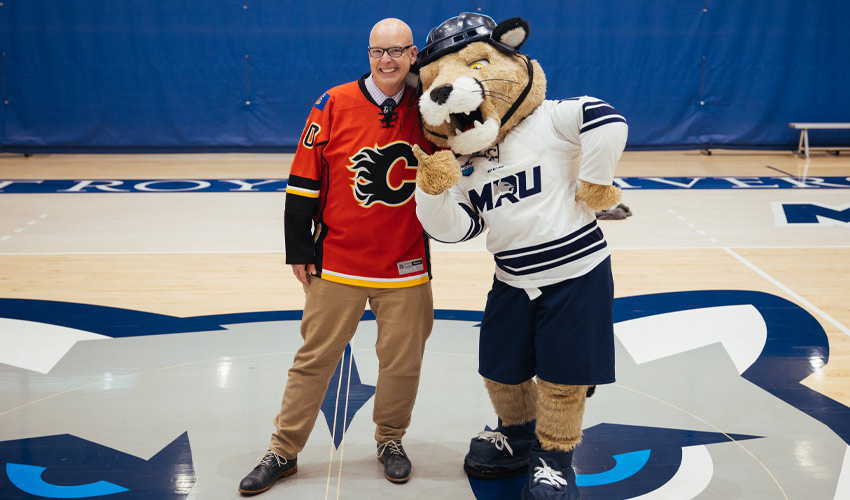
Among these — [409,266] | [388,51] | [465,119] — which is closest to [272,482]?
[409,266]

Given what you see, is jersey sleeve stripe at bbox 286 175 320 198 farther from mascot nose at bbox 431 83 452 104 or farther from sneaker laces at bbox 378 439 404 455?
sneaker laces at bbox 378 439 404 455

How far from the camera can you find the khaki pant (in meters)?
2.59

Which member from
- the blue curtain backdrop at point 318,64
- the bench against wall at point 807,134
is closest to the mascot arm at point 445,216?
the blue curtain backdrop at point 318,64

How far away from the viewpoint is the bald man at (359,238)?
250 centimetres

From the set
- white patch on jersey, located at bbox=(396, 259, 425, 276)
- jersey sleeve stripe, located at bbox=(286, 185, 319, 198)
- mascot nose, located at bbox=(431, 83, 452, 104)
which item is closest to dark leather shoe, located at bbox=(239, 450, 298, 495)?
white patch on jersey, located at bbox=(396, 259, 425, 276)

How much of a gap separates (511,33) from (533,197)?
1.65 feet

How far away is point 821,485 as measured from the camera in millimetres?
2672

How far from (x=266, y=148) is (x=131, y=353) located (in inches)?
261

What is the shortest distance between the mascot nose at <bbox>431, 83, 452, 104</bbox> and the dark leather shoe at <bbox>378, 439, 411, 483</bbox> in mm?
1222

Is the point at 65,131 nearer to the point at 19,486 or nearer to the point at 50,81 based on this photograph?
the point at 50,81

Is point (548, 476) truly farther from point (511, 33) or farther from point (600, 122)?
point (511, 33)

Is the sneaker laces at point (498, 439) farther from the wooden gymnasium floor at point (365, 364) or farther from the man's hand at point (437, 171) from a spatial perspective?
the man's hand at point (437, 171)

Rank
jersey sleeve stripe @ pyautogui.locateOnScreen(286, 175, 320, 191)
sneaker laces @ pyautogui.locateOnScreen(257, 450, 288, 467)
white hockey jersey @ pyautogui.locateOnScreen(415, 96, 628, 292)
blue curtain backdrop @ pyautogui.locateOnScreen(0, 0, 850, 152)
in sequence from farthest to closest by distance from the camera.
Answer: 1. blue curtain backdrop @ pyautogui.locateOnScreen(0, 0, 850, 152)
2. sneaker laces @ pyautogui.locateOnScreen(257, 450, 288, 467)
3. jersey sleeve stripe @ pyautogui.locateOnScreen(286, 175, 320, 191)
4. white hockey jersey @ pyautogui.locateOnScreen(415, 96, 628, 292)

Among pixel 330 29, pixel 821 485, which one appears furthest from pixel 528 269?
pixel 330 29
